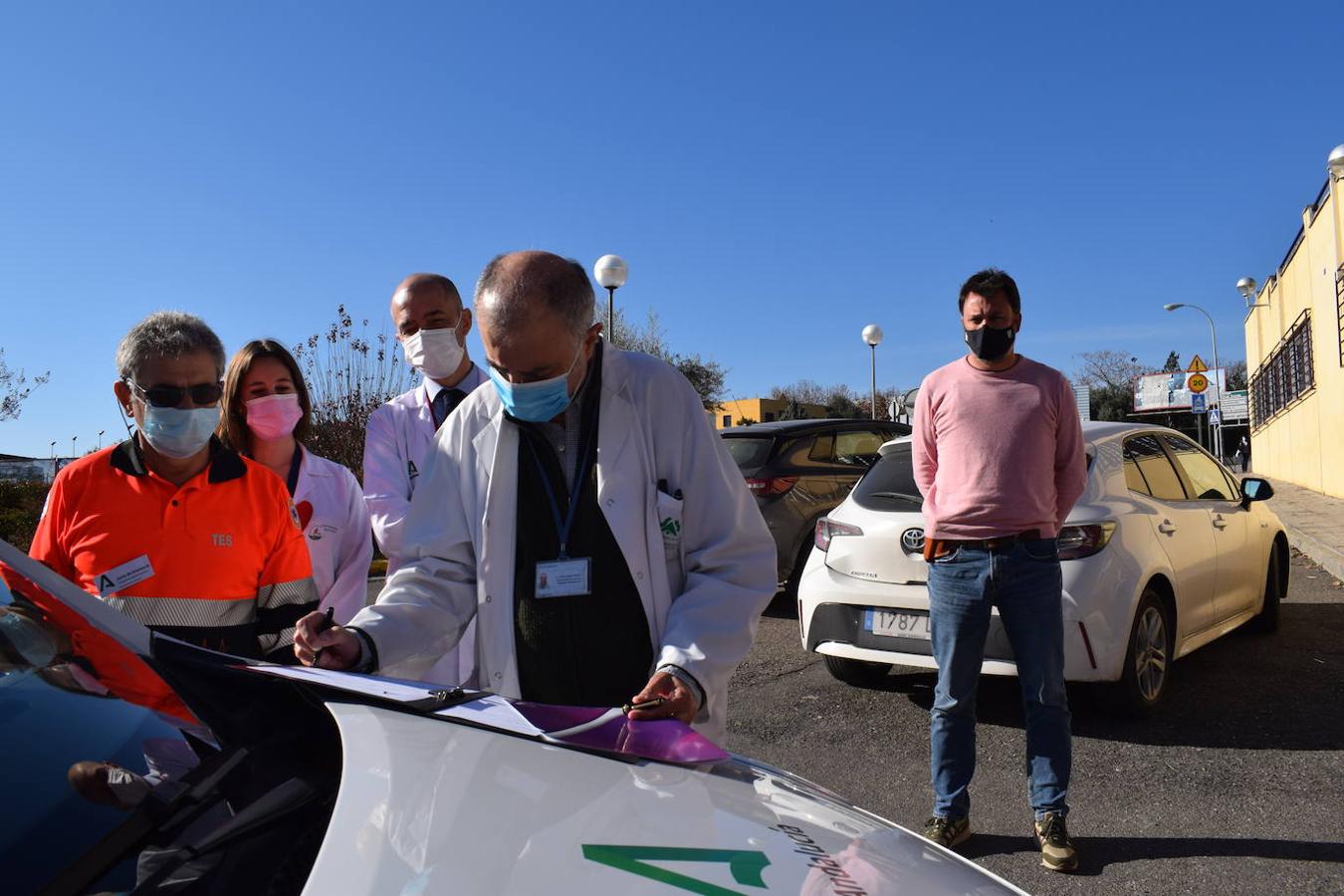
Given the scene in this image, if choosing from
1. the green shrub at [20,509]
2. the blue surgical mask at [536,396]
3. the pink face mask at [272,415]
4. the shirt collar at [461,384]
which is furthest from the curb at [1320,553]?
the green shrub at [20,509]

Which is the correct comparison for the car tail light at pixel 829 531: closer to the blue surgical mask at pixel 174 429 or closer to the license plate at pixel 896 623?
the license plate at pixel 896 623

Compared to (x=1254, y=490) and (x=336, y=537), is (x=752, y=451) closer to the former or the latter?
(x=1254, y=490)

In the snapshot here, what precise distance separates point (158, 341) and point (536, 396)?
1218mm

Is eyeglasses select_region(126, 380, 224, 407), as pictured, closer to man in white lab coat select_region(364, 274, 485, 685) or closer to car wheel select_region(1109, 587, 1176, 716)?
man in white lab coat select_region(364, 274, 485, 685)

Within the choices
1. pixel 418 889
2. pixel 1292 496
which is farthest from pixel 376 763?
pixel 1292 496

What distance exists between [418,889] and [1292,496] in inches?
937

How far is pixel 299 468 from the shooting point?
3811 mm

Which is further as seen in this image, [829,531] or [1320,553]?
[1320,553]

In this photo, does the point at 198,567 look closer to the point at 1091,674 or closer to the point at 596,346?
the point at 596,346

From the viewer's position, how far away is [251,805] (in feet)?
4.32

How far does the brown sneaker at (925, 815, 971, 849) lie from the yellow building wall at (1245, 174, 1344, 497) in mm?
16874

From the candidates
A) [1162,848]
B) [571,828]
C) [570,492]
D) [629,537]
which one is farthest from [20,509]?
[571,828]

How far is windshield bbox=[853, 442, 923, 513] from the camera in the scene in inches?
217

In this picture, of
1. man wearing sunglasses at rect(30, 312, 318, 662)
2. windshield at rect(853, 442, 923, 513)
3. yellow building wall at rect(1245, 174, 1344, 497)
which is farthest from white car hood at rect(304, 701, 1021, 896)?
yellow building wall at rect(1245, 174, 1344, 497)
